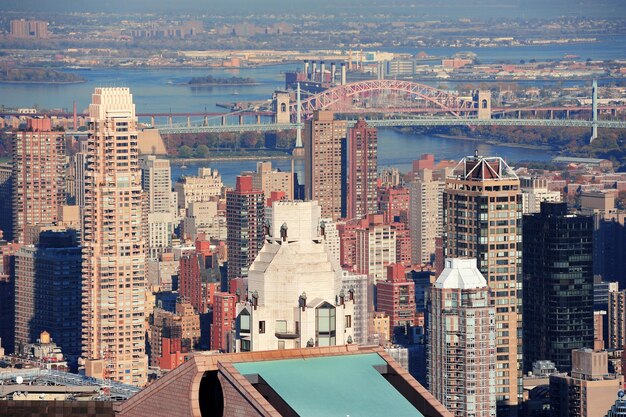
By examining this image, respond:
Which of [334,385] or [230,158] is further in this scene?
[230,158]

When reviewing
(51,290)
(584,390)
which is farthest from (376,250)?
(584,390)

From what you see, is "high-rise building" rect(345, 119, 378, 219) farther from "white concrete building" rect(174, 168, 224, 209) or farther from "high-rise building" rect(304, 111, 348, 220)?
"white concrete building" rect(174, 168, 224, 209)

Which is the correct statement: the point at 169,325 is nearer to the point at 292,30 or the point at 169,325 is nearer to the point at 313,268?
the point at 313,268

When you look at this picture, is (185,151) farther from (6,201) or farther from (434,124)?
(6,201)

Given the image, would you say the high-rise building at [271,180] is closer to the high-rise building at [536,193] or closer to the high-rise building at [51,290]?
the high-rise building at [536,193]

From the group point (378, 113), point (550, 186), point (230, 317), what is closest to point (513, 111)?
point (378, 113)

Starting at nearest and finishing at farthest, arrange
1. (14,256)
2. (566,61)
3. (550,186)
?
1. (14,256)
2. (550,186)
3. (566,61)

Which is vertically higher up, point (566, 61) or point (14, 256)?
point (566, 61)
